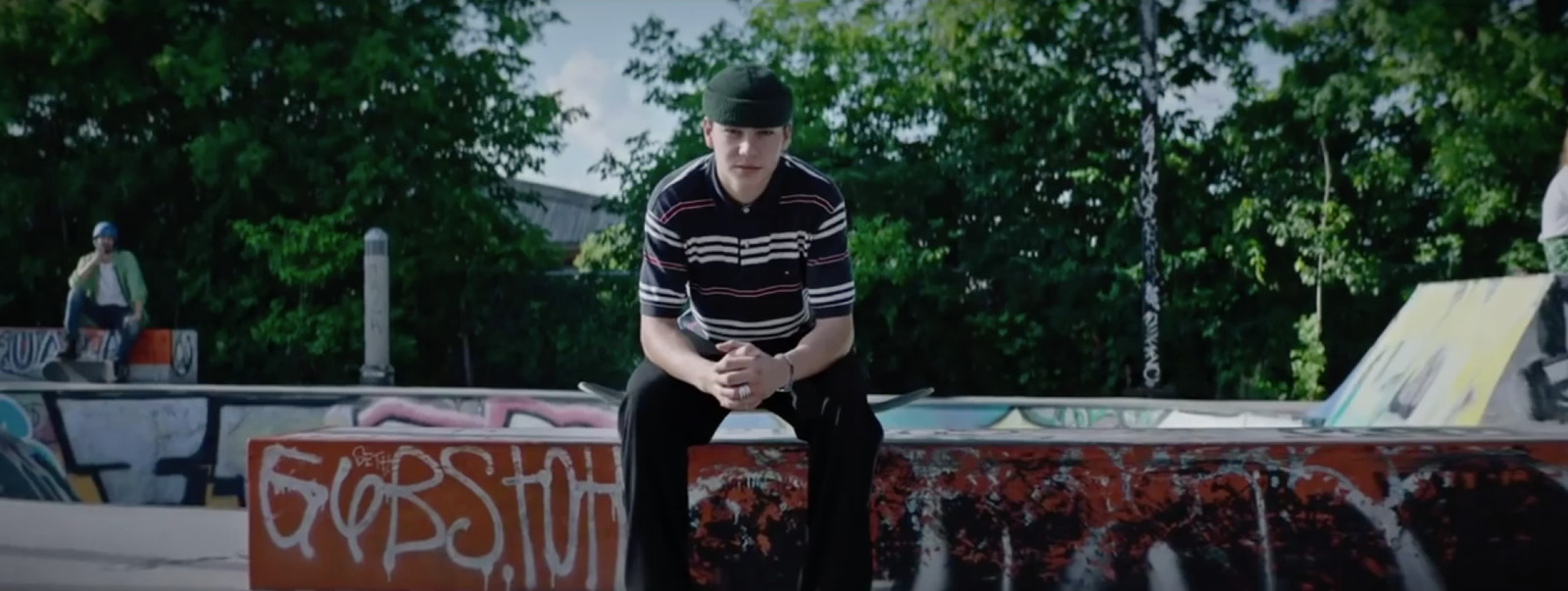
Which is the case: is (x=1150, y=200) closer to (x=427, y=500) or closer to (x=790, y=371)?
(x=427, y=500)

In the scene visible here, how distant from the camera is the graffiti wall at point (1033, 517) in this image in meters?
4.30

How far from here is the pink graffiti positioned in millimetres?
8938

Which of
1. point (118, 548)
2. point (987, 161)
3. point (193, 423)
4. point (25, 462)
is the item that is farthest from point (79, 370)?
point (987, 161)

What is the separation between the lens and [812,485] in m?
3.79

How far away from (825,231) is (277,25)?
61.1 ft

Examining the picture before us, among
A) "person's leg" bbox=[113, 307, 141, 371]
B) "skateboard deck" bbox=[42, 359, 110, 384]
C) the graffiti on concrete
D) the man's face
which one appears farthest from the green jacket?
the man's face

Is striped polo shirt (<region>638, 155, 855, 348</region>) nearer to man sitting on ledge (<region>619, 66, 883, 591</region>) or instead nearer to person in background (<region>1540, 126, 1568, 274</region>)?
man sitting on ledge (<region>619, 66, 883, 591</region>)

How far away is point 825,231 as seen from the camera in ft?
12.4

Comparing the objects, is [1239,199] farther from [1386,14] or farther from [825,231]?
[825,231]

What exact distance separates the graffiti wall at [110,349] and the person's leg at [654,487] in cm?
1162

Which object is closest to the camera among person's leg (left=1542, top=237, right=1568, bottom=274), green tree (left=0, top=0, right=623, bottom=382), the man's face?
the man's face

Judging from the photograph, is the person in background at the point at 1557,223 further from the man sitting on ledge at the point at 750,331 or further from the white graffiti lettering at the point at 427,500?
the white graffiti lettering at the point at 427,500

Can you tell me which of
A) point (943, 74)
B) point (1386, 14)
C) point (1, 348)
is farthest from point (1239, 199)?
point (1, 348)

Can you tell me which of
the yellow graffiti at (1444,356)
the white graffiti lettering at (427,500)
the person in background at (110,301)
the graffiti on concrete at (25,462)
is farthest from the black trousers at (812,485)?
the person in background at (110,301)
